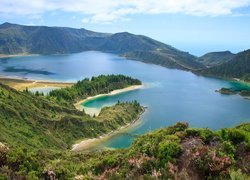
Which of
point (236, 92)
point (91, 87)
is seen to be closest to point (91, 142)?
point (91, 87)

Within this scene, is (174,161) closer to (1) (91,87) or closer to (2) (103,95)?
(2) (103,95)

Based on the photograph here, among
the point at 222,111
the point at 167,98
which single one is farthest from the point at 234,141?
the point at 167,98

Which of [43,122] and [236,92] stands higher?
[236,92]

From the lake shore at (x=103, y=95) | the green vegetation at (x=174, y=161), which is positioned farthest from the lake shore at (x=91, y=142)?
the green vegetation at (x=174, y=161)

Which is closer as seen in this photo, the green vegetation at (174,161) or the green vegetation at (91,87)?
the green vegetation at (174,161)

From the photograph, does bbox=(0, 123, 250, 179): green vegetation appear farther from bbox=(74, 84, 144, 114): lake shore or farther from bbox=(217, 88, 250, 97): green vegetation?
bbox=(217, 88, 250, 97): green vegetation

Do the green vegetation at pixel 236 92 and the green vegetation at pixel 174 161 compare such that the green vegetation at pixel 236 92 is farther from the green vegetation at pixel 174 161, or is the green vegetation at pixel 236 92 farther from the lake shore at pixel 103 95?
the green vegetation at pixel 174 161

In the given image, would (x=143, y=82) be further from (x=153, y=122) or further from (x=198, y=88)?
(x=153, y=122)
